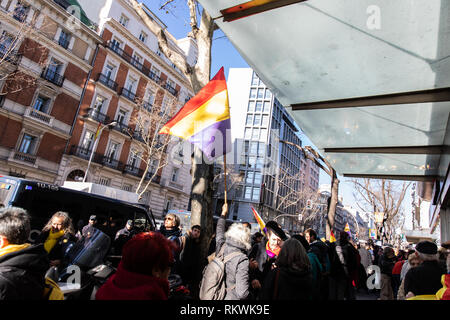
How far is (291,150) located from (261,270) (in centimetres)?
6267

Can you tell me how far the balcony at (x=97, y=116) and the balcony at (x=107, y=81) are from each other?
3035 mm

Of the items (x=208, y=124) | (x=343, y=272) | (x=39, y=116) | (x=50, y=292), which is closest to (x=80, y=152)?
(x=39, y=116)

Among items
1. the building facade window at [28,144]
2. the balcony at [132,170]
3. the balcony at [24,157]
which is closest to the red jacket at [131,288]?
the balcony at [24,157]

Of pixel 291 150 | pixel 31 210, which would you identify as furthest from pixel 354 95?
pixel 291 150

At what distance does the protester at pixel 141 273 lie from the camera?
62.9 inches

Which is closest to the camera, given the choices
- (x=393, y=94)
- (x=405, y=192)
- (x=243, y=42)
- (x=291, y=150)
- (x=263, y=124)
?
(x=243, y=42)

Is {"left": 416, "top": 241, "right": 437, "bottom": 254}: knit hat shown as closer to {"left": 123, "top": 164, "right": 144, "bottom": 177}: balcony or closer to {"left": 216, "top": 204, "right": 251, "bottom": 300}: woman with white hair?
{"left": 216, "top": 204, "right": 251, "bottom": 300}: woman with white hair

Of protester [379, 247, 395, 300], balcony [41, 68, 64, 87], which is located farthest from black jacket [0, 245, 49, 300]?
balcony [41, 68, 64, 87]

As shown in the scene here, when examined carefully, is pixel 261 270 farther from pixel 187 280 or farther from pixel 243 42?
pixel 243 42

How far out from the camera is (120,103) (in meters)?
28.0

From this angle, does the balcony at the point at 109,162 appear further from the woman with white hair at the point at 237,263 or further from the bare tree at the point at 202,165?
the woman with white hair at the point at 237,263

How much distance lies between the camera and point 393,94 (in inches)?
114

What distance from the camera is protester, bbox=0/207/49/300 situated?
1.76 metres

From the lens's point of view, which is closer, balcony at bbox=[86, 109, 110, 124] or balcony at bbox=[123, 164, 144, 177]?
balcony at bbox=[86, 109, 110, 124]
